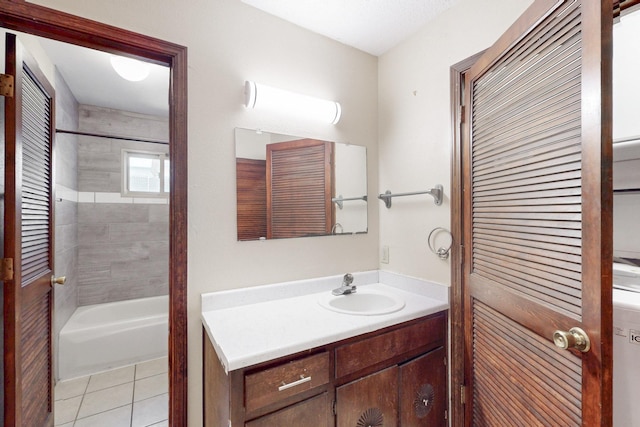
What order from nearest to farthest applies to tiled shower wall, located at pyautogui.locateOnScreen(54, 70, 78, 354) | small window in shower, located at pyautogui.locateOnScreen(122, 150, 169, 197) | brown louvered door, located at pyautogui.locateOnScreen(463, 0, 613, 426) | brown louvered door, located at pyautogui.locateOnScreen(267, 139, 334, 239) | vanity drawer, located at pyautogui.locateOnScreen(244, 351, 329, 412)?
brown louvered door, located at pyautogui.locateOnScreen(463, 0, 613, 426) → vanity drawer, located at pyautogui.locateOnScreen(244, 351, 329, 412) → brown louvered door, located at pyautogui.locateOnScreen(267, 139, 334, 239) → tiled shower wall, located at pyautogui.locateOnScreen(54, 70, 78, 354) → small window in shower, located at pyautogui.locateOnScreen(122, 150, 169, 197)

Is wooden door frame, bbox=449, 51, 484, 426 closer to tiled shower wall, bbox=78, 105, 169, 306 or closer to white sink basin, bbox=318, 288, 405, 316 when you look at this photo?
white sink basin, bbox=318, 288, 405, 316

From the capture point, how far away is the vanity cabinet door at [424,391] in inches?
51.4

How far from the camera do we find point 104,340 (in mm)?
2305

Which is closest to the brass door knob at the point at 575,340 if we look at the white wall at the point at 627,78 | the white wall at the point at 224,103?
the white wall at the point at 627,78

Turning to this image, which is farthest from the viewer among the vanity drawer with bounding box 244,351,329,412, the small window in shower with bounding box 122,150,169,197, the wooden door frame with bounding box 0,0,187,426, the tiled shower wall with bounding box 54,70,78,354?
the small window in shower with bounding box 122,150,169,197

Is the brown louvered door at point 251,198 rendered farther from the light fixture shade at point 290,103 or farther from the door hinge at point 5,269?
the door hinge at point 5,269

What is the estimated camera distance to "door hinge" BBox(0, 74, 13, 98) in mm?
1123

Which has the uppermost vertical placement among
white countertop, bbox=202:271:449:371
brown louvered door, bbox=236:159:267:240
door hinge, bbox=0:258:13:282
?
brown louvered door, bbox=236:159:267:240

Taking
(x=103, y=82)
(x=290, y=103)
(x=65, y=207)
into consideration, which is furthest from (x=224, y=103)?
(x=65, y=207)

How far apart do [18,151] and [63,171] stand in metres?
1.46

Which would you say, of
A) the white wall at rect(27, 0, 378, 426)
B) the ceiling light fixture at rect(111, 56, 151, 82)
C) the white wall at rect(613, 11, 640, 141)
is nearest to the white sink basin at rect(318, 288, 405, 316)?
the white wall at rect(27, 0, 378, 426)

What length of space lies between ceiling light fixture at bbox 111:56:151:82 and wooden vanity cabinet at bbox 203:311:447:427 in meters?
1.65

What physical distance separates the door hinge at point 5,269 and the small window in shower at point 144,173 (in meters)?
2.04

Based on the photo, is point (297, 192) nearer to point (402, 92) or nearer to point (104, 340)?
point (402, 92)
